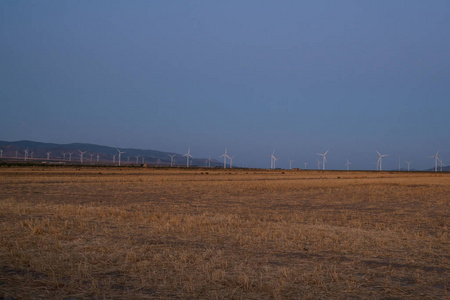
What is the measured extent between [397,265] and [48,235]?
34.5 feet

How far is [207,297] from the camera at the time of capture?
26.1 feet

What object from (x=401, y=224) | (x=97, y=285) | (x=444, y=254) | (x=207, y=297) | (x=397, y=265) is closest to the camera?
(x=207, y=297)

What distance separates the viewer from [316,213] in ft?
71.8

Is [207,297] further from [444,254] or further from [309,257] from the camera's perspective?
[444,254]

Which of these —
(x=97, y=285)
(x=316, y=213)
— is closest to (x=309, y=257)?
(x=97, y=285)

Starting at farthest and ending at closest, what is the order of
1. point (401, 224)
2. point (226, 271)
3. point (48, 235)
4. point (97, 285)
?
point (401, 224), point (48, 235), point (226, 271), point (97, 285)

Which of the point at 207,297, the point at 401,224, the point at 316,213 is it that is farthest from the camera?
the point at 316,213

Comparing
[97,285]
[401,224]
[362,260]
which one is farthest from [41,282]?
[401,224]

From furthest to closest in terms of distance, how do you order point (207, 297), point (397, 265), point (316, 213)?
point (316, 213), point (397, 265), point (207, 297)

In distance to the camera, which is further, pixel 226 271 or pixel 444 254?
pixel 444 254

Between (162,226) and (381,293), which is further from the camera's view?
(162,226)

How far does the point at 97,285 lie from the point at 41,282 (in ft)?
4.06

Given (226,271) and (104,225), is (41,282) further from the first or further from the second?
(104,225)

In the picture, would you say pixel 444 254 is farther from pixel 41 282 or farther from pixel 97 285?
pixel 41 282
